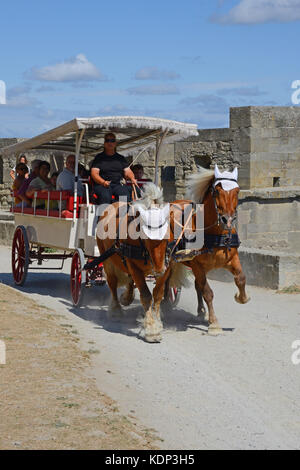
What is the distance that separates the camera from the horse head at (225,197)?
8.83 m

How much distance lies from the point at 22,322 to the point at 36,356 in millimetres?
1663

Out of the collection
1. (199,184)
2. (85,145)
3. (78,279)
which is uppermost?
(85,145)

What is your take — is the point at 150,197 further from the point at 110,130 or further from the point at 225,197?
the point at 110,130

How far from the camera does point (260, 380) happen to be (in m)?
7.19

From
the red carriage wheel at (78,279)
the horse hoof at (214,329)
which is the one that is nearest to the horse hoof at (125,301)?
the red carriage wheel at (78,279)

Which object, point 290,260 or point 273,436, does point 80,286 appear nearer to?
point 290,260

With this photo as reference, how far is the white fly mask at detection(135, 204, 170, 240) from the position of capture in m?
8.62

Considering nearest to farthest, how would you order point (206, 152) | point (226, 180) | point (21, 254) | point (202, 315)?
1. point (226, 180)
2. point (202, 315)
3. point (21, 254)
4. point (206, 152)

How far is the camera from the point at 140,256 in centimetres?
909

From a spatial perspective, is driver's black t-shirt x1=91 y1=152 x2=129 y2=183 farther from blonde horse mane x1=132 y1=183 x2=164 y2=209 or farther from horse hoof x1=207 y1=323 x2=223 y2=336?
horse hoof x1=207 y1=323 x2=223 y2=336

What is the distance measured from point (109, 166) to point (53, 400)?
5.11 metres

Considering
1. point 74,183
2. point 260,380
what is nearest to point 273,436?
point 260,380

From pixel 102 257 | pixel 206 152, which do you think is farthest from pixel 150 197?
pixel 206 152

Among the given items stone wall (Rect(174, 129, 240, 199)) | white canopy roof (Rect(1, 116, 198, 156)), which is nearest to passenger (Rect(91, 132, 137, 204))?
white canopy roof (Rect(1, 116, 198, 156))
